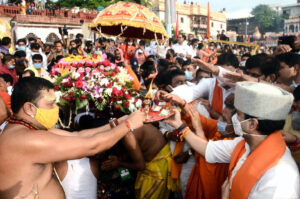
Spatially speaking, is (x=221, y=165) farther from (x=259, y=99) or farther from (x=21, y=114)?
(x=21, y=114)

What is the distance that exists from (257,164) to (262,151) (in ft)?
0.37

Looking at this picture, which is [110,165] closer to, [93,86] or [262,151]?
[93,86]

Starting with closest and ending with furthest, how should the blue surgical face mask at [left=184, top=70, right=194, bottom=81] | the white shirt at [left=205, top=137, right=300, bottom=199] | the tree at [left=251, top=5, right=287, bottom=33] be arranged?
the white shirt at [left=205, top=137, right=300, bottom=199] → the blue surgical face mask at [left=184, top=70, right=194, bottom=81] → the tree at [left=251, top=5, right=287, bottom=33]

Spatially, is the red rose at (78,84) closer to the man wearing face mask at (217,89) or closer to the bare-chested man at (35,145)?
the bare-chested man at (35,145)

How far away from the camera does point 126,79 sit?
13.3ft

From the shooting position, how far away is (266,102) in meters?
2.08

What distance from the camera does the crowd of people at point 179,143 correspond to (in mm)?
2086

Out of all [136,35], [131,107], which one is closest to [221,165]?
[131,107]

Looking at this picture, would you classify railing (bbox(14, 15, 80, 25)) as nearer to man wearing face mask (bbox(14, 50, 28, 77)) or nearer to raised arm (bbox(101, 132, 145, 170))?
man wearing face mask (bbox(14, 50, 28, 77))

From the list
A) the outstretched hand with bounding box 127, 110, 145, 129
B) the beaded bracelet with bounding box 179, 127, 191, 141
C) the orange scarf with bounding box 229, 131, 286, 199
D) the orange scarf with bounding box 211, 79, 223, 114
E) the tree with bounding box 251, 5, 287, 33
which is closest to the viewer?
the orange scarf with bounding box 229, 131, 286, 199

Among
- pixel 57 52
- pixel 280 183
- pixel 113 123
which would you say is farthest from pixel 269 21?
pixel 280 183

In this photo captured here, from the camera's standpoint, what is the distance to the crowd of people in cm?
209

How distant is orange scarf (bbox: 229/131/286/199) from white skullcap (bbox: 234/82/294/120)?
0.60ft

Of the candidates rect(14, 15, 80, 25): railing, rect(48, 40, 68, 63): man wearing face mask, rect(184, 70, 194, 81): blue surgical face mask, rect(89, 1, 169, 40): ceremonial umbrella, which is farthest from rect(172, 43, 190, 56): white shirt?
rect(14, 15, 80, 25): railing
